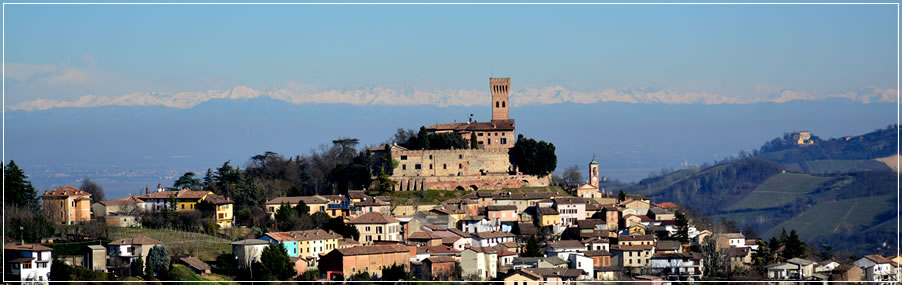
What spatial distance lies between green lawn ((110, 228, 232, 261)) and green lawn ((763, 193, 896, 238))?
66.7 metres

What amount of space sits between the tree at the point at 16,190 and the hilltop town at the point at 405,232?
8 centimetres

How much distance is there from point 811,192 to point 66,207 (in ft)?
301

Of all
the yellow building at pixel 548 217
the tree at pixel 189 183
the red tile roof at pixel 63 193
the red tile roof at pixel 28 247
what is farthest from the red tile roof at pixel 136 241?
the yellow building at pixel 548 217

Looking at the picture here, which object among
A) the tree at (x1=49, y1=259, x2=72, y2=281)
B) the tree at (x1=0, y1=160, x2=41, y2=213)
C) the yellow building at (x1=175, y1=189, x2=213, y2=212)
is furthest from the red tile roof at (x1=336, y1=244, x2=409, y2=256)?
the tree at (x1=0, y1=160, x2=41, y2=213)

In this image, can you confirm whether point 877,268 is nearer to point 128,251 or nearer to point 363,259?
point 363,259

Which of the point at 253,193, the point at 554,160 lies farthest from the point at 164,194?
the point at 554,160

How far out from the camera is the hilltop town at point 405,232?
4428cm

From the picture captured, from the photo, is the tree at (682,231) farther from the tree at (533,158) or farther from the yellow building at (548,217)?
the tree at (533,158)

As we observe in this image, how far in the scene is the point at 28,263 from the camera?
40875mm

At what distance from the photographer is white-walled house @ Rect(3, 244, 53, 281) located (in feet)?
134

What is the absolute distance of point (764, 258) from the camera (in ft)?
168

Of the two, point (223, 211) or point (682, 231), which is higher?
point (223, 211)

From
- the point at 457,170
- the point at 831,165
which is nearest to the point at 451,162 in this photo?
the point at 457,170

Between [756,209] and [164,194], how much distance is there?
84.8 metres
